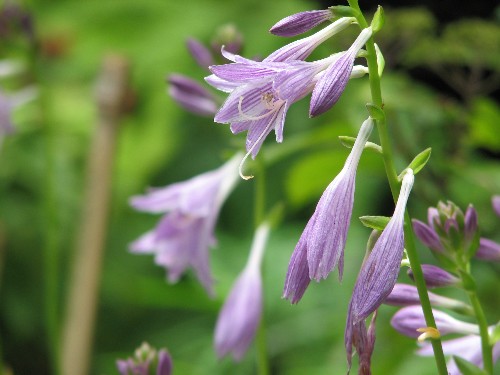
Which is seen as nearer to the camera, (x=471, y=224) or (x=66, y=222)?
(x=471, y=224)

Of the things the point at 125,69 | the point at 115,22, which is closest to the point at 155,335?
the point at 125,69

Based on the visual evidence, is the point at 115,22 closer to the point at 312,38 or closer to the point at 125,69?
the point at 125,69

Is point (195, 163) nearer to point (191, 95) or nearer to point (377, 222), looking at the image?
point (191, 95)

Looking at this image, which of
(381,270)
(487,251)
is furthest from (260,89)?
(487,251)

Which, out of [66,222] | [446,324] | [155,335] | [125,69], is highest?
[446,324]

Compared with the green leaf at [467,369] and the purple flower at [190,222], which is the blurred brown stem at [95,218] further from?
the green leaf at [467,369]

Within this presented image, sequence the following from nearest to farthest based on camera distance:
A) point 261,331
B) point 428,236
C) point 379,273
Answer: point 379,273 < point 428,236 < point 261,331

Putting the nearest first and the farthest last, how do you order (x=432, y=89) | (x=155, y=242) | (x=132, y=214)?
(x=155, y=242), (x=432, y=89), (x=132, y=214)
